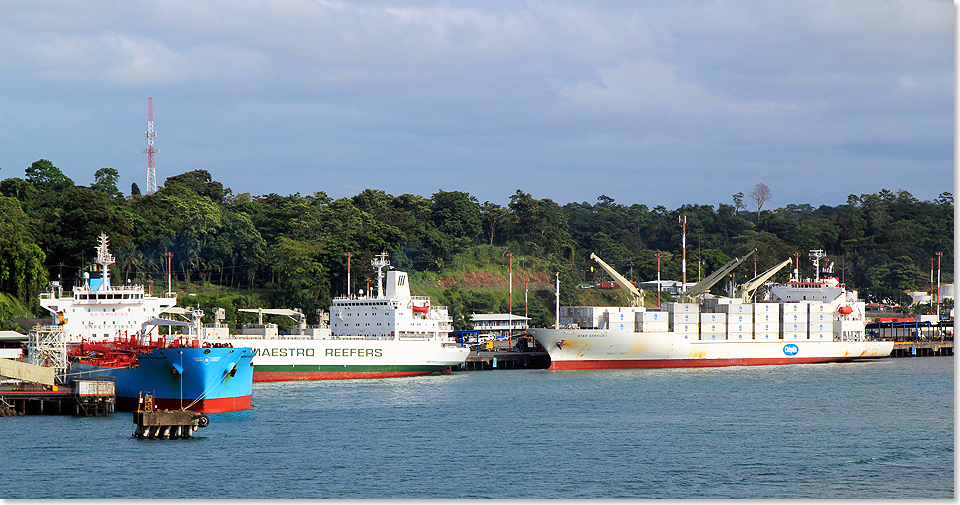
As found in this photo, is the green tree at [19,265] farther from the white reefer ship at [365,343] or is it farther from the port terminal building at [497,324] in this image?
the port terminal building at [497,324]

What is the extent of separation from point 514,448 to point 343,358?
77.1ft

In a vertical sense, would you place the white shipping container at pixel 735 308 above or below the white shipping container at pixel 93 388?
above

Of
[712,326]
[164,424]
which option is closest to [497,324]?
[712,326]

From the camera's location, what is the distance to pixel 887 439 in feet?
99.6

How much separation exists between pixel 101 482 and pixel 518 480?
962cm

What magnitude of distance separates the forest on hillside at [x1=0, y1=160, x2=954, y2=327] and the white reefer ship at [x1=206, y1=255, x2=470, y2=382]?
32.7 feet

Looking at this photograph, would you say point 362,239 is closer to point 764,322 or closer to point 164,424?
point 764,322

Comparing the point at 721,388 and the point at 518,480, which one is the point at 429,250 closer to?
the point at 721,388

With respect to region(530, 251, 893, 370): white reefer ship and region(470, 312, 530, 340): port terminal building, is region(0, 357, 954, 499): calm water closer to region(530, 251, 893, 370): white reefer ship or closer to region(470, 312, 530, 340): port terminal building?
region(530, 251, 893, 370): white reefer ship

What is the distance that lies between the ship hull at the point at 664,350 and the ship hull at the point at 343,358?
24.9ft

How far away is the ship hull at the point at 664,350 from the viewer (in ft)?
196

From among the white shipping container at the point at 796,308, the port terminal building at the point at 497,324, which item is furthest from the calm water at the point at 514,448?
the port terminal building at the point at 497,324

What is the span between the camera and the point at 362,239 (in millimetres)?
78875

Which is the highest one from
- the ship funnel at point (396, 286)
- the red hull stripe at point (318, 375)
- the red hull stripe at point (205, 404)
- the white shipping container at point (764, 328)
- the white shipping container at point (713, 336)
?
the ship funnel at point (396, 286)
